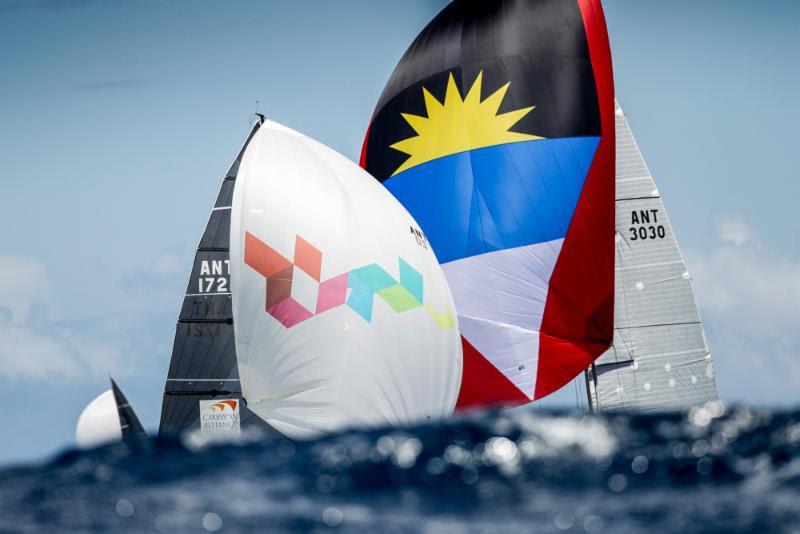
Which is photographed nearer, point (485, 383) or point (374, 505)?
point (374, 505)

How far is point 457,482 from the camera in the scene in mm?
6684

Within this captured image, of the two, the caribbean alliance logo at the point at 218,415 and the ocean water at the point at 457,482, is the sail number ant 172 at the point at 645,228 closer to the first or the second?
the caribbean alliance logo at the point at 218,415

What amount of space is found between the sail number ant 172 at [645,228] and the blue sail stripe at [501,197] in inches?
162

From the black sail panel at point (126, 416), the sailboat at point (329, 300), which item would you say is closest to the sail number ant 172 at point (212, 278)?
the black sail panel at point (126, 416)

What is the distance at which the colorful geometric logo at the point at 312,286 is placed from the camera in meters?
13.0

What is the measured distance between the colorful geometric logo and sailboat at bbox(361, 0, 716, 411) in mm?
4832

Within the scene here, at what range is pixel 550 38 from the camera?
19016mm

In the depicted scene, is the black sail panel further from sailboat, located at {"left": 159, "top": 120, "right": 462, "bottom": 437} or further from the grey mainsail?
the grey mainsail

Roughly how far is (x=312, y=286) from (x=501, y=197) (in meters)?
6.01

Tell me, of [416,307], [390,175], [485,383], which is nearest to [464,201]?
[390,175]

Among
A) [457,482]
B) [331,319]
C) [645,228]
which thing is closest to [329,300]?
[331,319]

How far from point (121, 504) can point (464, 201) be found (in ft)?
39.9

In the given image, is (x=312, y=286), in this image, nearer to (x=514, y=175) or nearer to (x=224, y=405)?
(x=224, y=405)

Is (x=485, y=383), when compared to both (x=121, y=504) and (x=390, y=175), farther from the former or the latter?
(x=121, y=504)
